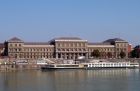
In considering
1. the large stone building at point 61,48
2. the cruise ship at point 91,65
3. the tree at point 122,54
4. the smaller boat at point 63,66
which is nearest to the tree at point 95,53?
the large stone building at point 61,48

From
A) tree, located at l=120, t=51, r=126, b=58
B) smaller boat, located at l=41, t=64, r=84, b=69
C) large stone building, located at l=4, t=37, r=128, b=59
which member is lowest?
smaller boat, located at l=41, t=64, r=84, b=69

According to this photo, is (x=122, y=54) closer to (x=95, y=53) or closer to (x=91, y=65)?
(x=95, y=53)

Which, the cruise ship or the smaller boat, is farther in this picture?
the cruise ship

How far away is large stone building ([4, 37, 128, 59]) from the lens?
315 ft

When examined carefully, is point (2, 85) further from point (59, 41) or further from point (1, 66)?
point (59, 41)

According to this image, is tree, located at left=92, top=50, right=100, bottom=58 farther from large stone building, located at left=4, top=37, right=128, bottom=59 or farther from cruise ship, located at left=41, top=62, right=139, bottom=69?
cruise ship, located at left=41, top=62, right=139, bottom=69

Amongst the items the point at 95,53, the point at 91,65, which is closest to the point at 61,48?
the point at 95,53

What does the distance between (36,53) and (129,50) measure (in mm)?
21515

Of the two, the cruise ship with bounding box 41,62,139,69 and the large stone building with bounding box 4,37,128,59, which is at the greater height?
the large stone building with bounding box 4,37,128,59

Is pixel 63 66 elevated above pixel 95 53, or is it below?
below

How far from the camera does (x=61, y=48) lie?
97438 mm

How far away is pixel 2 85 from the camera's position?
126 feet

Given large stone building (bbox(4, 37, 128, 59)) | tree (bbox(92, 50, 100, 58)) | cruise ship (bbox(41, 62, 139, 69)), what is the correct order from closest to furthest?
cruise ship (bbox(41, 62, 139, 69))
tree (bbox(92, 50, 100, 58))
large stone building (bbox(4, 37, 128, 59))

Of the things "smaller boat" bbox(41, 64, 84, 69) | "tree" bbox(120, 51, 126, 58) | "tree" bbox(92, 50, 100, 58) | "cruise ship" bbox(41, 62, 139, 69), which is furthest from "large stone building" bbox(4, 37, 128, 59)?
"smaller boat" bbox(41, 64, 84, 69)
